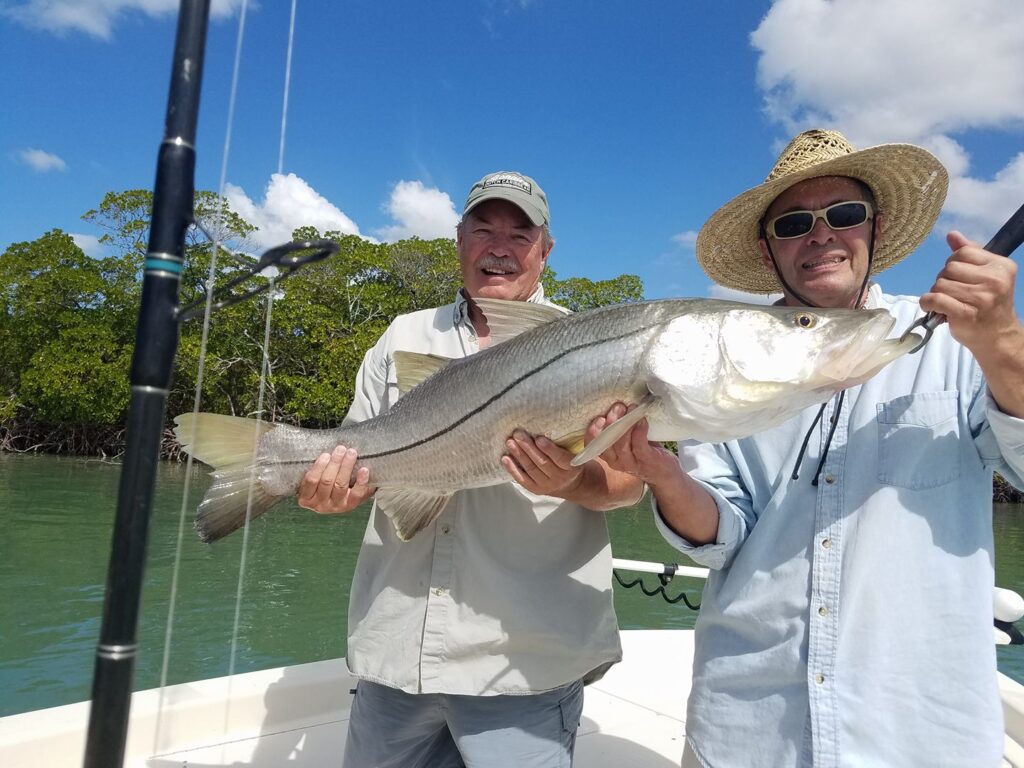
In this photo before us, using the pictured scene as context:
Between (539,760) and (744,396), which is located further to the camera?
(539,760)

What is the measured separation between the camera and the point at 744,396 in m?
2.04

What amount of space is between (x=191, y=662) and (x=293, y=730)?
442 cm

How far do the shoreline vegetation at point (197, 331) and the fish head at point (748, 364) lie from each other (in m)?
26.9

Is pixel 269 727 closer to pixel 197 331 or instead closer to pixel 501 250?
pixel 501 250

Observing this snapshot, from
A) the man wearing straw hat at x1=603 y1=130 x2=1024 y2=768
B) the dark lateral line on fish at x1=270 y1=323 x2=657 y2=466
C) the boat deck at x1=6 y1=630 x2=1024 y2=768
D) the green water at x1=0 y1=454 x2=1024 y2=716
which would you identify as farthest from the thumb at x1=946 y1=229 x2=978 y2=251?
the green water at x1=0 y1=454 x2=1024 y2=716

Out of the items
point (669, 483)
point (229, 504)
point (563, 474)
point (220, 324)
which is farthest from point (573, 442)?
point (220, 324)

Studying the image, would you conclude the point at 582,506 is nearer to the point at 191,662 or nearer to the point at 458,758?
the point at 458,758

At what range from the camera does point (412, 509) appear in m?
2.46

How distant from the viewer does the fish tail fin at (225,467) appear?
239cm

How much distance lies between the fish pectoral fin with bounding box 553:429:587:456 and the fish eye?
0.73m

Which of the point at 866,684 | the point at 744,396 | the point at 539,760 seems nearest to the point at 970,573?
the point at 866,684

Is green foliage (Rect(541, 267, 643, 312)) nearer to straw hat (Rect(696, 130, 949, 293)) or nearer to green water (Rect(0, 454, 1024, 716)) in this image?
green water (Rect(0, 454, 1024, 716))

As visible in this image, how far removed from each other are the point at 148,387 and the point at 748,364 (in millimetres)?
1600

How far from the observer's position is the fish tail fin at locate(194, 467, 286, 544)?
2.37 meters
